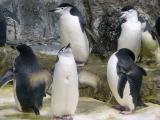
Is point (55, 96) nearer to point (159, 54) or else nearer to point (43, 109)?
point (43, 109)

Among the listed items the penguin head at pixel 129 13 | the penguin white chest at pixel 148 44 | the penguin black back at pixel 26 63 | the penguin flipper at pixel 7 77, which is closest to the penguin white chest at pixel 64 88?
the penguin black back at pixel 26 63

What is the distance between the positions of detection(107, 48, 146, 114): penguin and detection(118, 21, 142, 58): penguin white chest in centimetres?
116

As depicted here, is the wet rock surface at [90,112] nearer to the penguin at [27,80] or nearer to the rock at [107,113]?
the rock at [107,113]

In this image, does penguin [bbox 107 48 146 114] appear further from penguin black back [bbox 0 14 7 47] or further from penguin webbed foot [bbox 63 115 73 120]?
penguin black back [bbox 0 14 7 47]

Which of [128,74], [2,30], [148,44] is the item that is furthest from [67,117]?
[2,30]

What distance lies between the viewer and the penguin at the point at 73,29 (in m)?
7.61

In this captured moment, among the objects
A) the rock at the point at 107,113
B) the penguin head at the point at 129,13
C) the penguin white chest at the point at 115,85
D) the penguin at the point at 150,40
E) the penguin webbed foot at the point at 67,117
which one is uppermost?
the penguin head at the point at 129,13

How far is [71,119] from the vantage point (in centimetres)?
630

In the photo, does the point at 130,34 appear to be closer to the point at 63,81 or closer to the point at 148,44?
the point at 148,44

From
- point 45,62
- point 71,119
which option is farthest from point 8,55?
point 71,119

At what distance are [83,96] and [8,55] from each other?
5.00 feet

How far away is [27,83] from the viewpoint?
643 centimetres

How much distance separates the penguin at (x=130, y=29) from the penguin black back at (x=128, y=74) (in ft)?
3.75

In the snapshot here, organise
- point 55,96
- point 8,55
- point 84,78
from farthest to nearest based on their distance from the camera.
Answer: point 8,55, point 84,78, point 55,96
